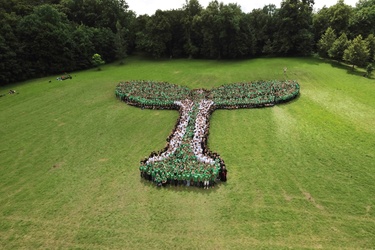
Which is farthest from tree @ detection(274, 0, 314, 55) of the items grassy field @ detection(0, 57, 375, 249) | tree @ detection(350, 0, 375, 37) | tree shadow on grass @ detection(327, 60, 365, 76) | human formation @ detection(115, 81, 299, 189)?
human formation @ detection(115, 81, 299, 189)

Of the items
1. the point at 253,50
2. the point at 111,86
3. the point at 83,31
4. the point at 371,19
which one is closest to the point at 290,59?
the point at 253,50

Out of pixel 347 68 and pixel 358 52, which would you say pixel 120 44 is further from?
pixel 358 52

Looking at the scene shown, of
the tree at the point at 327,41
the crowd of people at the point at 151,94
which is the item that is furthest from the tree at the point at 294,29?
the crowd of people at the point at 151,94

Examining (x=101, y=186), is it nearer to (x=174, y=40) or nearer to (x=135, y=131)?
(x=135, y=131)

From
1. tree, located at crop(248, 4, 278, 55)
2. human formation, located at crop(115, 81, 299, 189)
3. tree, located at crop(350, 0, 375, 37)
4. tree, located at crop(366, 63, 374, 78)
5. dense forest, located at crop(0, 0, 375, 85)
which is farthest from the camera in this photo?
tree, located at crop(248, 4, 278, 55)

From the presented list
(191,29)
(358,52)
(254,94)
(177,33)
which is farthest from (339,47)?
(177,33)

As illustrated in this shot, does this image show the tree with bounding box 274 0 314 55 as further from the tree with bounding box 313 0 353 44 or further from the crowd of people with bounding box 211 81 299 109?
the crowd of people with bounding box 211 81 299 109
